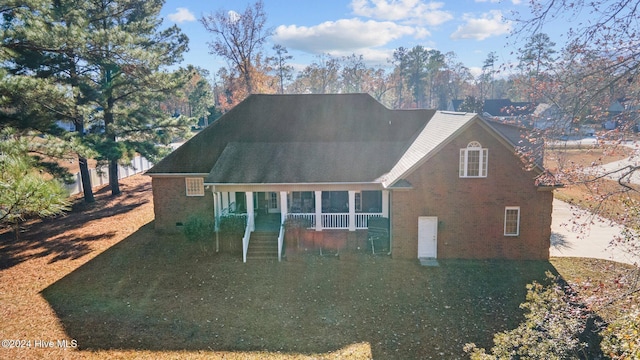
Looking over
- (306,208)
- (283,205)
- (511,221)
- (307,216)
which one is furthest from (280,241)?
(511,221)

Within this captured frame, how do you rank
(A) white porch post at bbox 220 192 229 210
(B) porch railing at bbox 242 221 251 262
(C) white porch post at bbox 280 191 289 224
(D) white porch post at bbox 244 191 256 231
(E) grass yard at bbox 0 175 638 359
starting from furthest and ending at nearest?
(A) white porch post at bbox 220 192 229 210 < (C) white porch post at bbox 280 191 289 224 < (D) white porch post at bbox 244 191 256 231 < (B) porch railing at bbox 242 221 251 262 < (E) grass yard at bbox 0 175 638 359

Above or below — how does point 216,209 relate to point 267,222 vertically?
above

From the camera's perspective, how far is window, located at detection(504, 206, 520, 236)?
16.1 m

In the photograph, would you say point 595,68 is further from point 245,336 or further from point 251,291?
point 251,291

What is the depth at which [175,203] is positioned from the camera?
65.6ft

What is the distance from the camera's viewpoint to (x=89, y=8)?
24156mm

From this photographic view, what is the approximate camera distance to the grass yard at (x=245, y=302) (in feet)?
35.9

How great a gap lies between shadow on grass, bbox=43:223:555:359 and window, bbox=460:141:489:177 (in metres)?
3.86

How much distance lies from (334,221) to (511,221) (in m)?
8.07

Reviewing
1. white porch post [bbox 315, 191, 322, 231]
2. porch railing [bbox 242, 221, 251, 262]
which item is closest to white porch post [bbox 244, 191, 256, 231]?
porch railing [bbox 242, 221, 251, 262]

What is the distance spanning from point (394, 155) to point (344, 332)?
1077cm

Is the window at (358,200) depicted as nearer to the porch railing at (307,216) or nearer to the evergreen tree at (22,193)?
the porch railing at (307,216)

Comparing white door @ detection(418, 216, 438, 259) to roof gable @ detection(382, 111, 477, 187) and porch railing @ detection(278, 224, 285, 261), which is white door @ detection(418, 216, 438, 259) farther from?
porch railing @ detection(278, 224, 285, 261)

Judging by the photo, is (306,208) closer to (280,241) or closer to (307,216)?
(307,216)
